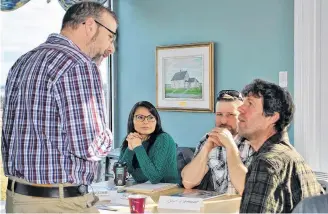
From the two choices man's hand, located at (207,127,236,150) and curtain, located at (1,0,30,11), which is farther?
curtain, located at (1,0,30,11)

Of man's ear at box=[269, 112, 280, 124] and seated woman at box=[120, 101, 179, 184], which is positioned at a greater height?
man's ear at box=[269, 112, 280, 124]

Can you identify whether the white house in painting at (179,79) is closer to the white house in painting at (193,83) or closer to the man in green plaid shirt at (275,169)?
the white house in painting at (193,83)

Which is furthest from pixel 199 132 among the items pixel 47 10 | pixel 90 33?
pixel 90 33

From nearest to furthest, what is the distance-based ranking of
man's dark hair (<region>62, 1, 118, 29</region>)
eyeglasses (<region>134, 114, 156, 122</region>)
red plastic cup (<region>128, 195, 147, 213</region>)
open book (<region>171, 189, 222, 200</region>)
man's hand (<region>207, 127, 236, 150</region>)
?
man's dark hair (<region>62, 1, 118, 29</region>) → red plastic cup (<region>128, 195, 147, 213</region>) → open book (<region>171, 189, 222, 200</region>) → man's hand (<region>207, 127, 236, 150</region>) → eyeglasses (<region>134, 114, 156, 122</region>)

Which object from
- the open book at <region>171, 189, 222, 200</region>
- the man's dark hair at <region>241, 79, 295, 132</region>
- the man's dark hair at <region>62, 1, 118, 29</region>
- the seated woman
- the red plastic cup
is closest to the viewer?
the man's dark hair at <region>62, 1, 118, 29</region>

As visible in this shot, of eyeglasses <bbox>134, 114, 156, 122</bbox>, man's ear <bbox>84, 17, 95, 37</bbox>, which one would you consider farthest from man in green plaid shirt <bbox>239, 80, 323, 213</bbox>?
eyeglasses <bbox>134, 114, 156, 122</bbox>

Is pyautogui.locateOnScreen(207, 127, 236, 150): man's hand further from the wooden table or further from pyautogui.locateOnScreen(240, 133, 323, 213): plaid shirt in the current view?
pyautogui.locateOnScreen(240, 133, 323, 213): plaid shirt

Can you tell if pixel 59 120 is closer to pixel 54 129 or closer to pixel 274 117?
pixel 54 129

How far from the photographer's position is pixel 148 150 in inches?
135

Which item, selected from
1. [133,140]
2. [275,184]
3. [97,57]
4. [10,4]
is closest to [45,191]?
[97,57]

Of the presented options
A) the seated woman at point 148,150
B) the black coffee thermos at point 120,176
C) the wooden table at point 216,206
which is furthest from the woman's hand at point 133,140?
the wooden table at point 216,206

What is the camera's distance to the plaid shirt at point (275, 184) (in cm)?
188

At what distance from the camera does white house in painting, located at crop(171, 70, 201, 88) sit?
4266 millimetres

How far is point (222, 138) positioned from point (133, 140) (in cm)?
70
